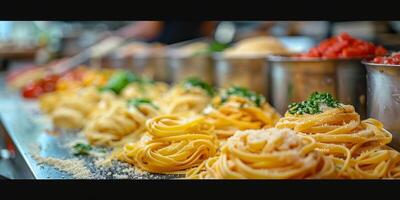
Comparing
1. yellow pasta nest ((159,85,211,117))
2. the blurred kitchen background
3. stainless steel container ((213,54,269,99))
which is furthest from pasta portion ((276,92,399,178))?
the blurred kitchen background

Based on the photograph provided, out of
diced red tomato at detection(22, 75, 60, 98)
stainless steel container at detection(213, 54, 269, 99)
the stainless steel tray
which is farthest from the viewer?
diced red tomato at detection(22, 75, 60, 98)

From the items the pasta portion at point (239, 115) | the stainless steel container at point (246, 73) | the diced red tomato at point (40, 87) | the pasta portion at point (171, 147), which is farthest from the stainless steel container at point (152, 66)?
the pasta portion at point (171, 147)

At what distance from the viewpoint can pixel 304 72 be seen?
11.2 feet

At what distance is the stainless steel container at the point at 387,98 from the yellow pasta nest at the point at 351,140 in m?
0.04

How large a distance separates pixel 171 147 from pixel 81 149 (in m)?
0.86

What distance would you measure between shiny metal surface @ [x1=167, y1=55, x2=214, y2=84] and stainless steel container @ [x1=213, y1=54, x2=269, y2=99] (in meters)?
0.60

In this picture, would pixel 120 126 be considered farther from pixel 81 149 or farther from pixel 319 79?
pixel 319 79

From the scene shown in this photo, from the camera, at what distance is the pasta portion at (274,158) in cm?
217

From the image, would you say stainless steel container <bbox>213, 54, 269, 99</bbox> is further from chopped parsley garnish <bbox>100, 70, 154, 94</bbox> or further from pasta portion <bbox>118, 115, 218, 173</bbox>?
pasta portion <bbox>118, 115, 218, 173</bbox>

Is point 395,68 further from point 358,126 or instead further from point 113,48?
point 113,48

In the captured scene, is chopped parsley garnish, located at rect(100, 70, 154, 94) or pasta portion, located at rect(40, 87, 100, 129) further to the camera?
chopped parsley garnish, located at rect(100, 70, 154, 94)

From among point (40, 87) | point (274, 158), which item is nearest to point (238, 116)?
point (274, 158)

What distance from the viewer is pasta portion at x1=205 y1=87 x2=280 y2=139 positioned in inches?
143
